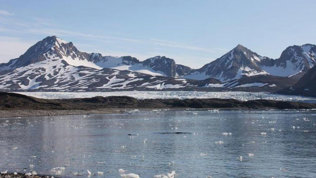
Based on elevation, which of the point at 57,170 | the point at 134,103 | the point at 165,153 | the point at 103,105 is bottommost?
the point at 57,170

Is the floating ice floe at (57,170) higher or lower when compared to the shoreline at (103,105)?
lower

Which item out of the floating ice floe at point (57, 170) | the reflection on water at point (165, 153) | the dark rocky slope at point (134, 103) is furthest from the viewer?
the dark rocky slope at point (134, 103)

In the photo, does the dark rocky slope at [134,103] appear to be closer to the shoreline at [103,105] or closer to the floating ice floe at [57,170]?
the shoreline at [103,105]

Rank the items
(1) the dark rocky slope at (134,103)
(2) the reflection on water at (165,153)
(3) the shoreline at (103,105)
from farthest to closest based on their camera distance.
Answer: (1) the dark rocky slope at (134,103) → (3) the shoreline at (103,105) → (2) the reflection on water at (165,153)

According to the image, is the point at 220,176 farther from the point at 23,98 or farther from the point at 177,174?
the point at 23,98

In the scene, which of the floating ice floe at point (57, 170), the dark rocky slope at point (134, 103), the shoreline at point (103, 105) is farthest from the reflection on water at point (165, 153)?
the dark rocky slope at point (134, 103)

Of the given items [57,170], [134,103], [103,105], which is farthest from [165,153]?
[134,103]

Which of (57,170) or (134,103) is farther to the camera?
(134,103)

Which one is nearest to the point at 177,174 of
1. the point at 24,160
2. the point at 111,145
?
the point at 24,160

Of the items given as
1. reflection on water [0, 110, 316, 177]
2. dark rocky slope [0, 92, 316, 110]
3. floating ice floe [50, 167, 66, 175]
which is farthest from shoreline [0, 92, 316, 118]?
floating ice floe [50, 167, 66, 175]

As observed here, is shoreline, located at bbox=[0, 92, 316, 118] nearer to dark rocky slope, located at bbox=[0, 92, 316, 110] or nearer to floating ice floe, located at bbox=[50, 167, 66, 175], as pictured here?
dark rocky slope, located at bbox=[0, 92, 316, 110]

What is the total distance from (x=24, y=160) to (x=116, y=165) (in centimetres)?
767

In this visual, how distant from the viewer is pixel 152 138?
5284 cm

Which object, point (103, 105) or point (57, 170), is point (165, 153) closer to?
point (57, 170)
